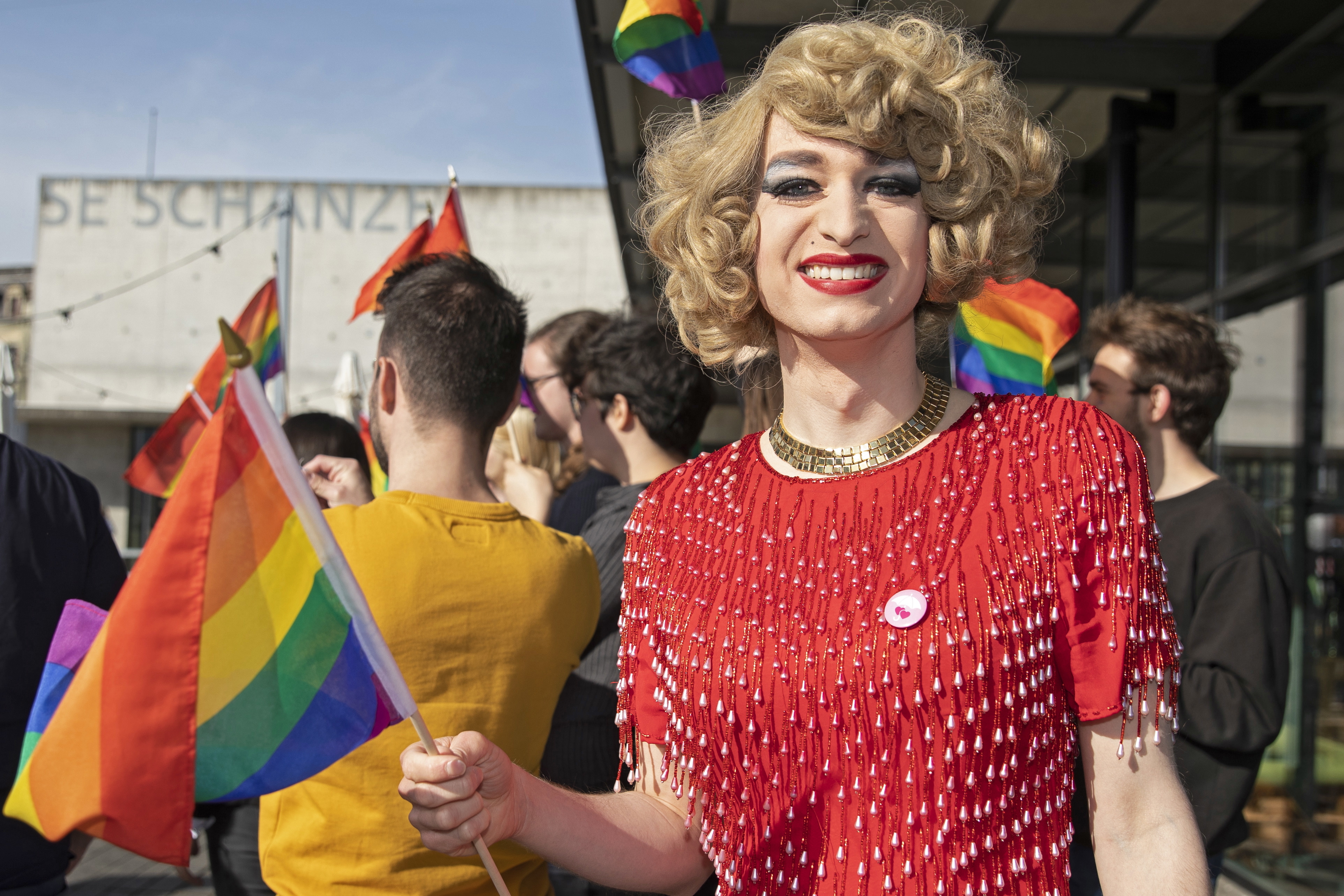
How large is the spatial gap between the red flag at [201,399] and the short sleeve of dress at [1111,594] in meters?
2.64

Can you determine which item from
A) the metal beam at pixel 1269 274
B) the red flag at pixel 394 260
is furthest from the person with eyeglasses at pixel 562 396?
the metal beam at pixel 1269 274

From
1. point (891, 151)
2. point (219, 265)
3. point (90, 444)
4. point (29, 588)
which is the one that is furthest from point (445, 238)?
point (90, 444)

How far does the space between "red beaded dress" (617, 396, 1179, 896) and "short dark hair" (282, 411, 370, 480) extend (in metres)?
1.72

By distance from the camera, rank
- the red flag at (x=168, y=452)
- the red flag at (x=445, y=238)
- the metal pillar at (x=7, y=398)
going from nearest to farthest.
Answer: the red flag at (x=445, y=238) → the red flag at (x=168, y=452) → the metal pillar at (x=7, y=398)

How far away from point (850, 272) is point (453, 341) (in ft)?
3.18

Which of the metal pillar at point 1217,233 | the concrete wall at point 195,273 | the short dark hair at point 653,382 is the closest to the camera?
the short dark hair at point 653,382

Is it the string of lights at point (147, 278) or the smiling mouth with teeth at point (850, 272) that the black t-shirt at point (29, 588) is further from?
the string of lights at point (147, 278)

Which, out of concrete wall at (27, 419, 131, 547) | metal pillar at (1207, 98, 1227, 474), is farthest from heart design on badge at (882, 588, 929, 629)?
concrete wall at (27, 419, 131, 547)

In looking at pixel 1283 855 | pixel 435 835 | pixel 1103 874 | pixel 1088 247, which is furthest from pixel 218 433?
pixel 1088 247

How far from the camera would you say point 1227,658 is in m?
2.50

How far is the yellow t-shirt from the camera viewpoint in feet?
6.19

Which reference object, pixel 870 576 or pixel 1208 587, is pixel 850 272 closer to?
pixel 870 576

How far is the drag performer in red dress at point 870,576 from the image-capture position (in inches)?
53.2

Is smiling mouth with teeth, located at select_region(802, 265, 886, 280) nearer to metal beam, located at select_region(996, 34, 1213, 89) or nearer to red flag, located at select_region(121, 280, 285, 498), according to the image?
red flag, located at select_region(121, 280, 285, 498)
